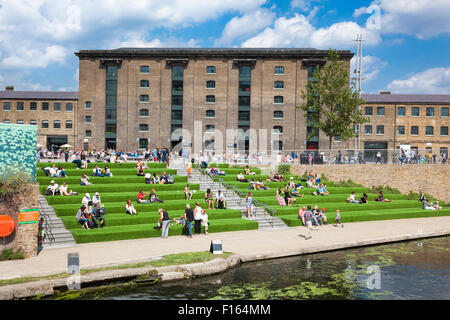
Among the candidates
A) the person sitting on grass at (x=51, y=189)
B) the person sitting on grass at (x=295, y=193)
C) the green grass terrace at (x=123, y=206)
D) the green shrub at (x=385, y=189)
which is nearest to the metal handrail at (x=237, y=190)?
the green grass terrace at (x=123, y=206)

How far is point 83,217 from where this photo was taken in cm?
2052

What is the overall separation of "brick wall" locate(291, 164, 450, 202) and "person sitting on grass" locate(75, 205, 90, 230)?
22.5 m

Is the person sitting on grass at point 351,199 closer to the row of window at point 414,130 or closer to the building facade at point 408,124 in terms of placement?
the building facade at point 408,124

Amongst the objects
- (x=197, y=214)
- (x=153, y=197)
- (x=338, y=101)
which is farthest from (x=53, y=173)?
(x=338, y=101)

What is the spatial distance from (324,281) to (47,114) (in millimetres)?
59155

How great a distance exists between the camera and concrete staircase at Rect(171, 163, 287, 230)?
24.9m

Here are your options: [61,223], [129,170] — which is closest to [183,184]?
[129,170]

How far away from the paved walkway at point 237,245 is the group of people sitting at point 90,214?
1699mm

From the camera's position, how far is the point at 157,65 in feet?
195

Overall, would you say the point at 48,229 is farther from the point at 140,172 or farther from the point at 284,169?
the point at 284,169

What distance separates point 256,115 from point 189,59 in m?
12.0

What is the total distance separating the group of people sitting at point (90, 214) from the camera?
20.5 m

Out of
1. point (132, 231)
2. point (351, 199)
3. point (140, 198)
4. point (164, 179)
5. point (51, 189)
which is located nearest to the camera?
point (132, 231)

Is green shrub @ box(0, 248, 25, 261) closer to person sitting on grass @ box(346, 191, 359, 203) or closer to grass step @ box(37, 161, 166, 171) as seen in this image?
grass step @ box(37, 161, 166, 171)
